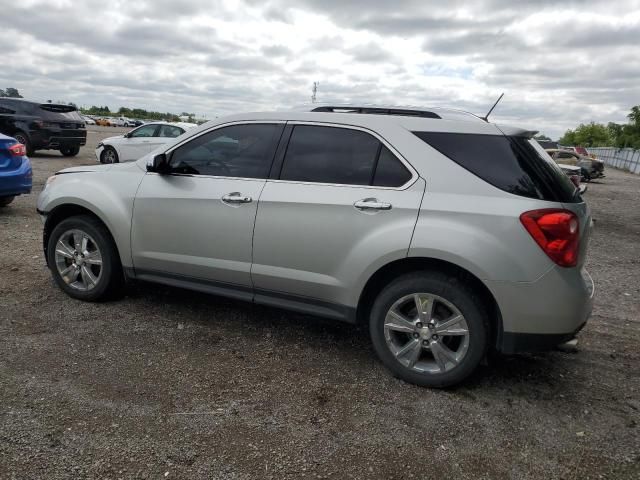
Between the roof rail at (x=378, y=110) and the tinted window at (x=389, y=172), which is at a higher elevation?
the roof rail at (x=378, y=110)

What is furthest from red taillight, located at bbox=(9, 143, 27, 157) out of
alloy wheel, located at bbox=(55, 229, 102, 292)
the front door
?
the front door

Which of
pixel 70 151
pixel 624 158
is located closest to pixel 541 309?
pixel 70 151

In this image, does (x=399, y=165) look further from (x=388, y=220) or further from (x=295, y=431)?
(x=295, y=431)

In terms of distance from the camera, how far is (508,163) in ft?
10.9

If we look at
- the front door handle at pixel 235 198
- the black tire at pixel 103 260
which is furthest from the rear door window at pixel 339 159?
the black tire at pixel 103 260

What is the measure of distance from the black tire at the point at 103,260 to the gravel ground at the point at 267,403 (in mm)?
114

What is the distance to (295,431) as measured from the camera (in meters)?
2.98

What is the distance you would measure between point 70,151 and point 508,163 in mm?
17539

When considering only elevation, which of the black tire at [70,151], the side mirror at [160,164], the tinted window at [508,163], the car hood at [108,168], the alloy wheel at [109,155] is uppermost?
the tinted window at [508,163]

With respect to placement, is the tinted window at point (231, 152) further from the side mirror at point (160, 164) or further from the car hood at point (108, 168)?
the car hood at point (108, 168)

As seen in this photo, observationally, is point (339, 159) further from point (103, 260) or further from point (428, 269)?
point (103, 260)

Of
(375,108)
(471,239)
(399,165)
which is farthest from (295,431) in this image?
(375,108)

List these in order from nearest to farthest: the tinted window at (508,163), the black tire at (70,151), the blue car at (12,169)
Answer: the tinted window at (508,163)
the blue car at (12,169)
the black tire at (70,151)

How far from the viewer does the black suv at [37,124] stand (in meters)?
15.8
